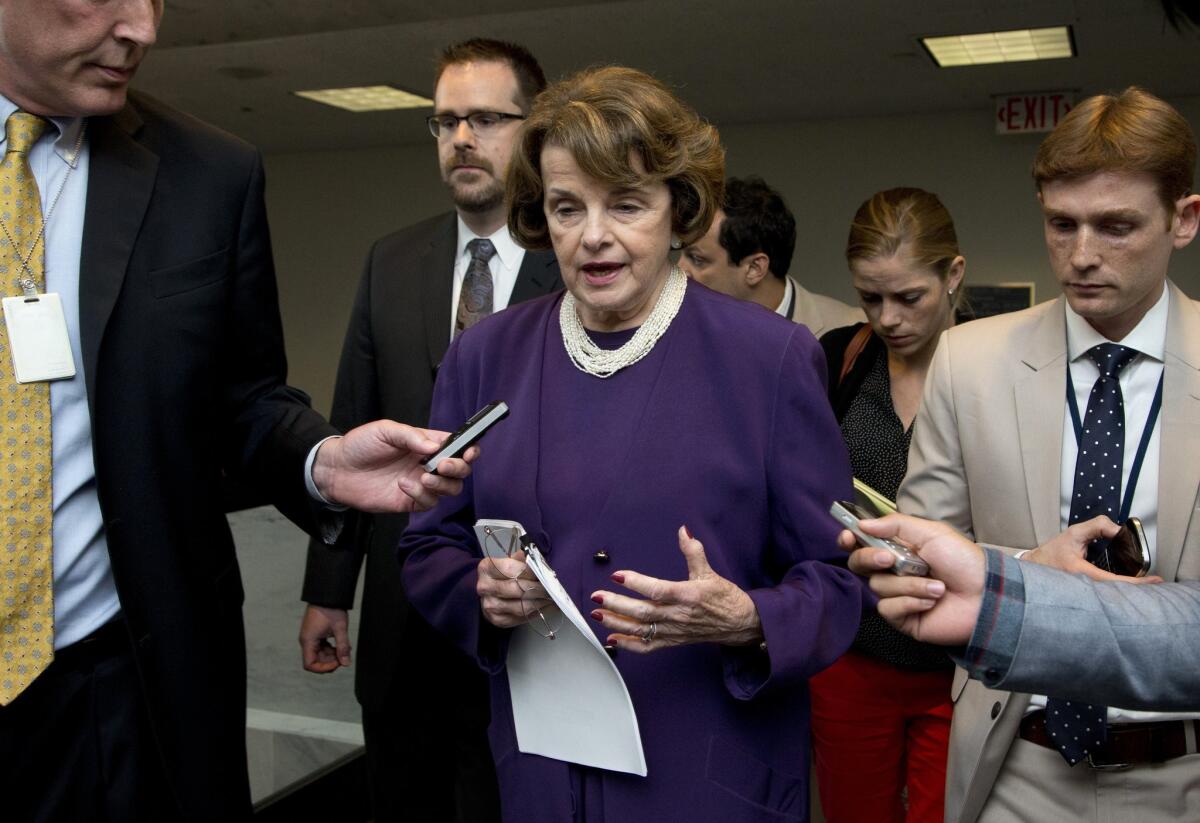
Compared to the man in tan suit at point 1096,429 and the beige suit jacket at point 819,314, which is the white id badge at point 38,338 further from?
the beige suit jacket at point 819,314

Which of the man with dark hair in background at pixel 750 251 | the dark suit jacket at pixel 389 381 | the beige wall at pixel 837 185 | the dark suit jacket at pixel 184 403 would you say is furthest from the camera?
the beige wall at pixel 837 185

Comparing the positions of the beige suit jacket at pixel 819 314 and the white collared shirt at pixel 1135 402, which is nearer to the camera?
the white collared shirt at pixel 1135 402

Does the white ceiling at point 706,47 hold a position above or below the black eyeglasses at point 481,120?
above

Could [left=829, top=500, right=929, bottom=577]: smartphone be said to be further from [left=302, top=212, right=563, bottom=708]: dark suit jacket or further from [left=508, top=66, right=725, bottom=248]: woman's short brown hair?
[left=302, top=212, right=563, bottom=708]: dark suit jacket

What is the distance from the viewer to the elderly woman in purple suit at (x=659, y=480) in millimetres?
1752

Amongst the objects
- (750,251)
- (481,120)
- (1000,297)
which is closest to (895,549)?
(481,120)

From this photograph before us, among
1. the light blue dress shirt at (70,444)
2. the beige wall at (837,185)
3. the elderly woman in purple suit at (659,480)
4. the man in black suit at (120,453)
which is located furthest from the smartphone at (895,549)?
the beige wall at (837,185)

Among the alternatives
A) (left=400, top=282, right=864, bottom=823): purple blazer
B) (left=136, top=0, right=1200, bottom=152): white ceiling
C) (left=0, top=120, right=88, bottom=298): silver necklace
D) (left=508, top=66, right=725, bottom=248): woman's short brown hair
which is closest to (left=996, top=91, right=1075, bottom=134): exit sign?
(left=136, top=0, right=1200, bottom=152): white ceiling

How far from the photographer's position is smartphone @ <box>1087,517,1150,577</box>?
5.38ft

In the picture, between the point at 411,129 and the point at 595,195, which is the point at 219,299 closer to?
the point at 595,195

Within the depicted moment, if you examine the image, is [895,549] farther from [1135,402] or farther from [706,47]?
[706,47]

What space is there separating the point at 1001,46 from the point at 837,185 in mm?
2533

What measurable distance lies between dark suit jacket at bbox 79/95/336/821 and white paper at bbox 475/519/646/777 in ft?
1.47

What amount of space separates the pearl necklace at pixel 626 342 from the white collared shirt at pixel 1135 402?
0.74 meters
